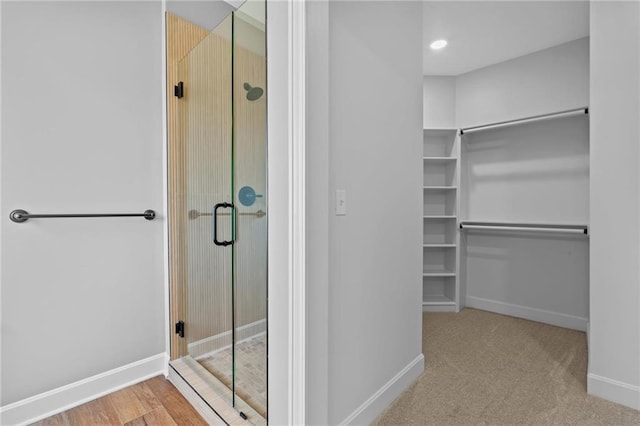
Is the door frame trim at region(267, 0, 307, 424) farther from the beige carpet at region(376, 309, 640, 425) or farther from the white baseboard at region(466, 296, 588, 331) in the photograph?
the white baseboard at region(466, 296, 588, 331)

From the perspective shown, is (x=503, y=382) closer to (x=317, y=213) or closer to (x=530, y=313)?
(x=530, y=313)

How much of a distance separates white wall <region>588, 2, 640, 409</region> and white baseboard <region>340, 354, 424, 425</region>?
37.8 inches

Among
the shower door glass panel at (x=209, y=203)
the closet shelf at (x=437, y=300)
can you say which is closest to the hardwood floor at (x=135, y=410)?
the shower door glass panel at (x=209, y=203)

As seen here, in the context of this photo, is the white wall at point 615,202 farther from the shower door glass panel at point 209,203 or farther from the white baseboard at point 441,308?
the shower door glass panel at point 209,203

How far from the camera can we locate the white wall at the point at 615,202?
1622mm

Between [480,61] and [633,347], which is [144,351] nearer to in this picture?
[633,347]

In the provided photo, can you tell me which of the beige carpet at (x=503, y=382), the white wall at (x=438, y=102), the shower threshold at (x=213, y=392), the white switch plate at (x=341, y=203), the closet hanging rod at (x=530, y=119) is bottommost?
the beige carpet at (x=503, y=382)

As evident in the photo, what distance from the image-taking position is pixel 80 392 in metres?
1.70

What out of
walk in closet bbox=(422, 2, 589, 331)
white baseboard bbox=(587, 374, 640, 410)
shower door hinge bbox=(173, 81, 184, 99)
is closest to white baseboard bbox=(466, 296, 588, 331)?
walk in closet bbox=(422, 2, 589, 331)

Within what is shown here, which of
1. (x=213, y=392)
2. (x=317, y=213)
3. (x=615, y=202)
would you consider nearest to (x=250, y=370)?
(x=213, y=392)

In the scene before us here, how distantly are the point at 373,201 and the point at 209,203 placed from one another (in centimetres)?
88

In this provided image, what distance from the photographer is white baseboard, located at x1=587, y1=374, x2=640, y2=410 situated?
5.39ft

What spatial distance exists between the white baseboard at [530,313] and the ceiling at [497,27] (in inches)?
95.9

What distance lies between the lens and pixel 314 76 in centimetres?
111
